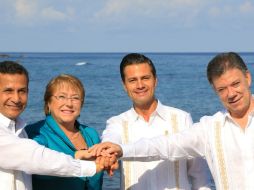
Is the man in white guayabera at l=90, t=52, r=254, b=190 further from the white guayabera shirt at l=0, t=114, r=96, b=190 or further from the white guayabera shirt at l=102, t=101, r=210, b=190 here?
the white guayabera shirt at l=0, t=114, r=96, b=190

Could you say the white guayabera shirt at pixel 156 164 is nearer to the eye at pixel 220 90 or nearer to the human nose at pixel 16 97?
the eye at pixel 220 90

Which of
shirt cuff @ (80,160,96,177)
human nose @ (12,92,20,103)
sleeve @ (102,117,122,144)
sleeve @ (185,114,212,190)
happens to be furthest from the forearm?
sleeve @ (185,114,212,190)

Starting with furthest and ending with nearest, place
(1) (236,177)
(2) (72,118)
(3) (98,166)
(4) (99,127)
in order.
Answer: (4) (99,127)
(2) (72,118)
(3) (98,166)
(1) (236,177)

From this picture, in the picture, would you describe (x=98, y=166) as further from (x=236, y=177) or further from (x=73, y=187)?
(x=236, y=177)

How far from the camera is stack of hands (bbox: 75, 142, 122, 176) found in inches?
172

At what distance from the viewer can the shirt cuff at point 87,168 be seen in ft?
13.7

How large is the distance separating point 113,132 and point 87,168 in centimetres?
81

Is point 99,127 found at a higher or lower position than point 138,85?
higher

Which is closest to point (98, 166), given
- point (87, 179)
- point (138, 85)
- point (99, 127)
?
point (87, 179)

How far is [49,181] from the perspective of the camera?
4.41 metres

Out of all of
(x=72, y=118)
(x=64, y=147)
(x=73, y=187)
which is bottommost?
(x=73, y=187)

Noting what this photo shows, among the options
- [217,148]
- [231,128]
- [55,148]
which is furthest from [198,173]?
[55,148]

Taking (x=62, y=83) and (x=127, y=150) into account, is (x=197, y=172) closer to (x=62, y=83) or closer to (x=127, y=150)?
(x=127, y=150)

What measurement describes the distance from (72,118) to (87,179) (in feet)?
1.96
